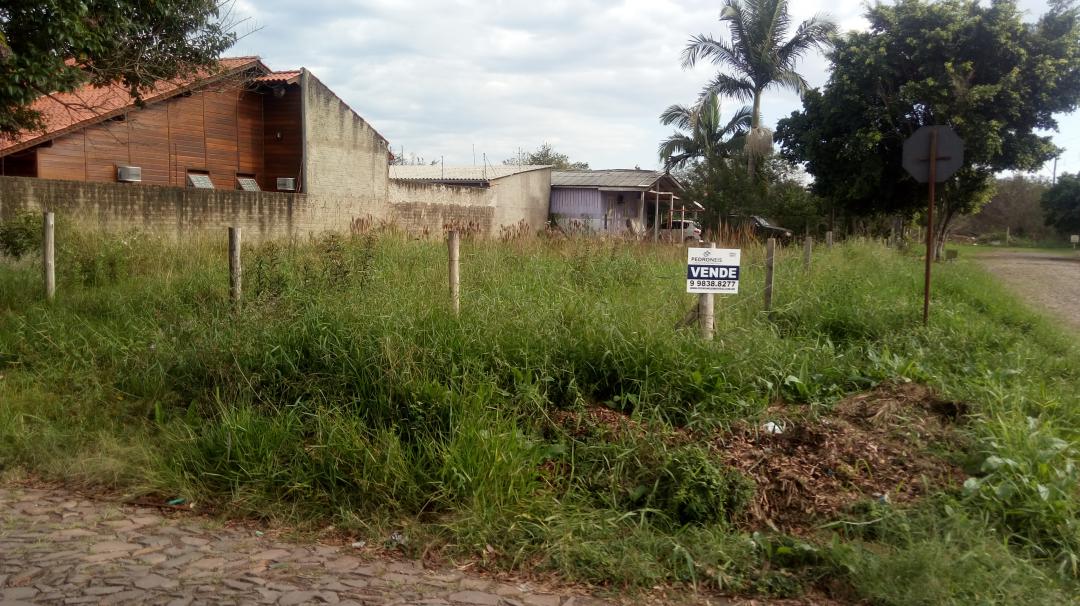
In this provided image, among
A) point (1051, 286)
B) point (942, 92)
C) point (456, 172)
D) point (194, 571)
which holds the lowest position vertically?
point (194, 571)

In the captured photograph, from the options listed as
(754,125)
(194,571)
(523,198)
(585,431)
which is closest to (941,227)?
(754,125)

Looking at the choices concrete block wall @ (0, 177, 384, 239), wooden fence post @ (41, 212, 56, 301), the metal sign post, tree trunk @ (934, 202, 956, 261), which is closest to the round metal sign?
the metal sign post

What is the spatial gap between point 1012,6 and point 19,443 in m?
25.1

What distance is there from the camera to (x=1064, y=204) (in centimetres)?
4328

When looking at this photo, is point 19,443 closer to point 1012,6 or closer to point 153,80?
point 153,80

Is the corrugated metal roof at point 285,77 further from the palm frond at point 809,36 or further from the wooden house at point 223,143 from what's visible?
the palm frond at point 809,36

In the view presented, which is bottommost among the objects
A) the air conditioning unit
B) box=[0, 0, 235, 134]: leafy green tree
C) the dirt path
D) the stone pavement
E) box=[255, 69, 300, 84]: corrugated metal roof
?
the stone pavement

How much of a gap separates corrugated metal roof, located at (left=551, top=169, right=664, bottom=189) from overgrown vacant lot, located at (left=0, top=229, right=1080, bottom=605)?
24.0m

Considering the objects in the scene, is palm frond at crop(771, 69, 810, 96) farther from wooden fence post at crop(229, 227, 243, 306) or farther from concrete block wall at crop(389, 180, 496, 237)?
wooden fence post at crop(229, 227, 243, 306)

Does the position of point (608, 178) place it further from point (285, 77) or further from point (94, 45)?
point (94, 45)

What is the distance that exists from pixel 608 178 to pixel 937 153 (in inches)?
967

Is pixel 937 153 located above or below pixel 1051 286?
above

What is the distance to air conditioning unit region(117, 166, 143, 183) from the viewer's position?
61.0 ft

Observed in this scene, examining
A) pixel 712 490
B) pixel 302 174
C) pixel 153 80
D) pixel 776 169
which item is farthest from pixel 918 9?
pixel 712 490
